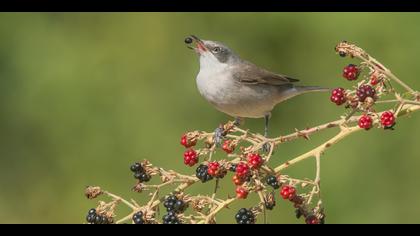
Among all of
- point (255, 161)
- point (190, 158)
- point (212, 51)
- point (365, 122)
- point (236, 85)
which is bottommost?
point (255, 161)

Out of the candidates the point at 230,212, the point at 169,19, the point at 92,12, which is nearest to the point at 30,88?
the point at 92,12

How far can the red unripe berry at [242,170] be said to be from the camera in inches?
145

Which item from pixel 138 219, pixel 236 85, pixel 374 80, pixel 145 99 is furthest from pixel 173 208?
pixel 145 99

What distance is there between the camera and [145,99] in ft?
29.5

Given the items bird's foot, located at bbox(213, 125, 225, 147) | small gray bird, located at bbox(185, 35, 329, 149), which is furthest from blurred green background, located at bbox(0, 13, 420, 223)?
bird's foot, located at bbox(213, 125, 225, 147)

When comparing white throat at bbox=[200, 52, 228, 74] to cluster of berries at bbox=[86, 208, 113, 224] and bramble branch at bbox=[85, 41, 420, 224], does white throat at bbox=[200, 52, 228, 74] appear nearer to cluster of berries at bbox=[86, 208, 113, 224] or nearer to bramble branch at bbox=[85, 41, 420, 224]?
bramble branch at bbox=[85, 41, 420, 224]

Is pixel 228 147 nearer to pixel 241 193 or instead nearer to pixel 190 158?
pixel 190 158

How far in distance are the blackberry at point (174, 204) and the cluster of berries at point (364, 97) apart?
35.4 inches

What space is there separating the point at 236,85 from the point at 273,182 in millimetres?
2650

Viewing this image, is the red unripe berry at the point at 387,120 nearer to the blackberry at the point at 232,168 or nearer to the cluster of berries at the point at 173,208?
the blackberry at the point at 232,168

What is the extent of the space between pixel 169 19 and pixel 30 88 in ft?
5.83

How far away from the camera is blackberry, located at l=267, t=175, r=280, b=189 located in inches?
147

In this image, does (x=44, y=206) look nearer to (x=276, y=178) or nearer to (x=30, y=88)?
(x=30, y=88)

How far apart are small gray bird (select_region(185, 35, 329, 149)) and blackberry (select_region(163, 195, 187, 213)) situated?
2.34 meters
